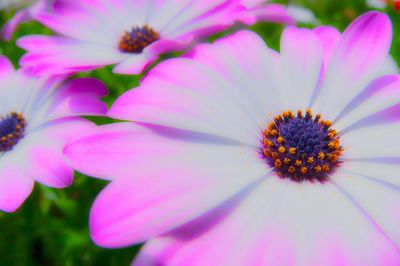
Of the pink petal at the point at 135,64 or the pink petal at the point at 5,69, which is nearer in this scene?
the pink petal at the point at 135,64

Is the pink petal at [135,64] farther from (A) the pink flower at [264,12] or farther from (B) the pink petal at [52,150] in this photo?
(A) the pink flower at [264,12]

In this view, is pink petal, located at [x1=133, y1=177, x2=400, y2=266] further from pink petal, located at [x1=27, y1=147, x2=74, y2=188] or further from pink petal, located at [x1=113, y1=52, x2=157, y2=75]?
pink petal, located at [x1=113, y1=52, x2=157, y2=75]

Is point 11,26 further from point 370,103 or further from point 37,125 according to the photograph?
point 370,103

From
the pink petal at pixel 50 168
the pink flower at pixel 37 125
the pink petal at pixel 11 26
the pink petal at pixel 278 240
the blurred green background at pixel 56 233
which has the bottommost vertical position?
the blurred green background at pixel 56 233

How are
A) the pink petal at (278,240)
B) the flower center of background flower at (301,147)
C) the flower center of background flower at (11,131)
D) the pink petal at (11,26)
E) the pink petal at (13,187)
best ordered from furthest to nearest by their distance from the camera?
the pink petal at (11,26)
the flower center of background flower at (11,131)
the flower center of background flower at (301,147)
the pink petal at (13,187)
the pink petal at (278,240)

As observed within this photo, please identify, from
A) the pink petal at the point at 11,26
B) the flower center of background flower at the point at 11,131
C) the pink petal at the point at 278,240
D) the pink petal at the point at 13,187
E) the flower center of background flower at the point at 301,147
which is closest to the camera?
the pink petal at the point at 278,240

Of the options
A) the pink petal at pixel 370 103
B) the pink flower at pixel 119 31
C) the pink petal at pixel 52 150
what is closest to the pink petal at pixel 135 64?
the pink flower at pixel 119 31

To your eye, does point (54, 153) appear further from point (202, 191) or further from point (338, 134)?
point (338, 134)
